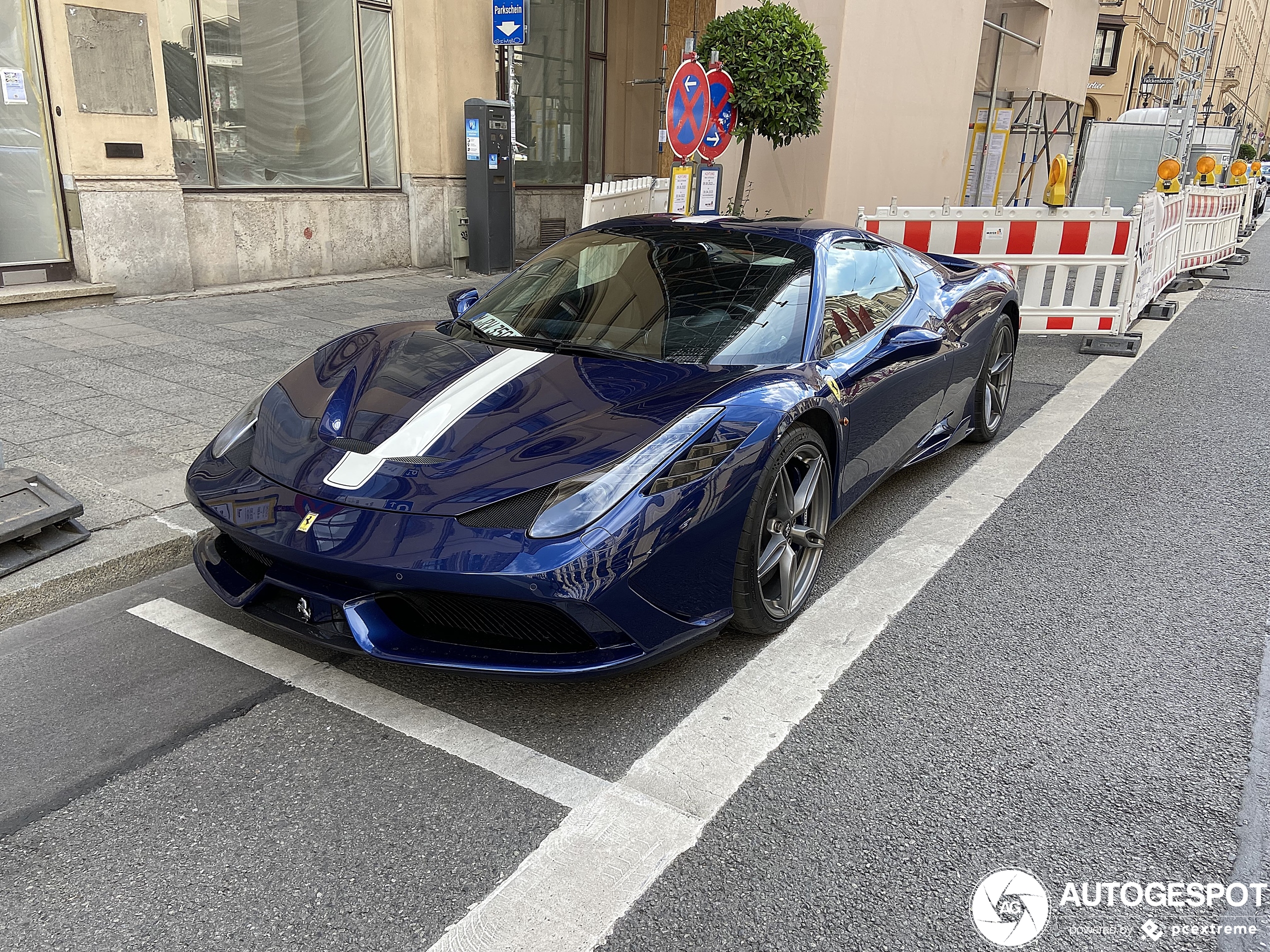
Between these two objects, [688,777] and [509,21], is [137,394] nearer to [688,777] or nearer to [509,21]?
[688,777]

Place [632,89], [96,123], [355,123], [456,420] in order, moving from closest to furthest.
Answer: [456,420]
[96,123]
[355,123]
[632,89]

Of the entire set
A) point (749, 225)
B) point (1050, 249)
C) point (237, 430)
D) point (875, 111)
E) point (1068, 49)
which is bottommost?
point (237, 430)

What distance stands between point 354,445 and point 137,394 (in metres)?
3.71

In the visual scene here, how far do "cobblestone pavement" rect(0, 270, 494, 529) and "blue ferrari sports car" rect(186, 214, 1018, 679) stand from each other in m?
1.50

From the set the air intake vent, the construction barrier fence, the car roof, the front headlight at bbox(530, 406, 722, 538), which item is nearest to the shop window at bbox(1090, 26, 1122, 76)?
the air intake vent

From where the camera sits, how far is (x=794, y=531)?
10.5ft

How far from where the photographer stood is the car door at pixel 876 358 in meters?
3.52

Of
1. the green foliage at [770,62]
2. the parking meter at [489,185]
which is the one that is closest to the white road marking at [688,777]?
the green foliage at [770,62]

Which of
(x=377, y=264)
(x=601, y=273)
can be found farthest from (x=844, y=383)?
(x=377, y=264)

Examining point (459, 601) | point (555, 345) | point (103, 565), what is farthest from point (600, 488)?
point (103, 565)

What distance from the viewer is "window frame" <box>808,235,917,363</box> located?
345 cm

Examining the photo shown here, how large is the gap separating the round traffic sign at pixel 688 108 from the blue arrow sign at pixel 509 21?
4.44 metres

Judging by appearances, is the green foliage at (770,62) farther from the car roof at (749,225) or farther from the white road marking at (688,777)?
the white road marking at (688,777)

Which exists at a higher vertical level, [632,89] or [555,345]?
[632,89]
